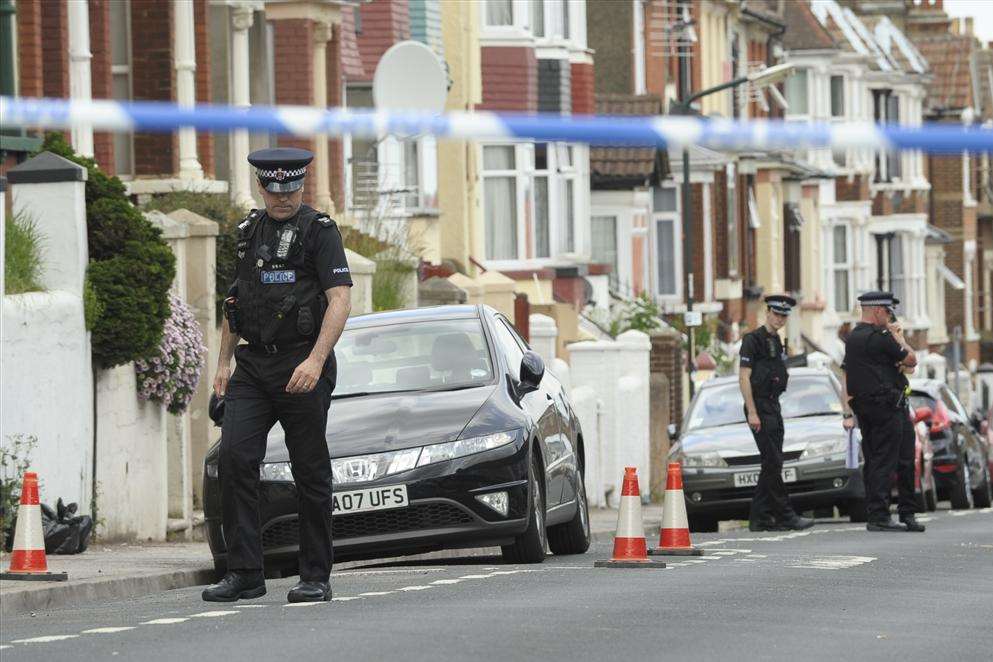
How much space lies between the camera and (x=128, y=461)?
18.1 metres

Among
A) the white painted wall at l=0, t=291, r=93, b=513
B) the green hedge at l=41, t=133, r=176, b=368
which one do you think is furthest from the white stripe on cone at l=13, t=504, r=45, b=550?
the green hedge at l=41, t=133, r=176, b=368

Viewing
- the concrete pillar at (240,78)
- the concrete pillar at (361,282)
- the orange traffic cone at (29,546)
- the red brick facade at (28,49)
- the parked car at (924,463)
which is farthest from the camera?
the concrete pillar at (240,78)

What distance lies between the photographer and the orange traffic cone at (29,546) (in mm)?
12875

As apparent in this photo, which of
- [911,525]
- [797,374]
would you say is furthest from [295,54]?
[911,525]

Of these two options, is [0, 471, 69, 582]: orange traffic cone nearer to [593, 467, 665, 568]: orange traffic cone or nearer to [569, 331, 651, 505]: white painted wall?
[593, 467, 665, 568]: orange traffic cone

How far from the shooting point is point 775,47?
66812 millimetres

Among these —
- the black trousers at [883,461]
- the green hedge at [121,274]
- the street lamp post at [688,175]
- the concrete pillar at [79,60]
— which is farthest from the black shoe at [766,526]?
the street lamp post at [688,175]

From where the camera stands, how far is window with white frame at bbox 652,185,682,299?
176 ft

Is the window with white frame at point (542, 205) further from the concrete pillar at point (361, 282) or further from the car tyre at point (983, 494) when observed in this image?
the concrete pillar at point (361, 282)

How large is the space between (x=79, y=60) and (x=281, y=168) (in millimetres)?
12798

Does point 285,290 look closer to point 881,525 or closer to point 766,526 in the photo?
point 881,525

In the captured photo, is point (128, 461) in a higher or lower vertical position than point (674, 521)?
higher

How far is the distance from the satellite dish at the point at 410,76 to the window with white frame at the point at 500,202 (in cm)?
1199

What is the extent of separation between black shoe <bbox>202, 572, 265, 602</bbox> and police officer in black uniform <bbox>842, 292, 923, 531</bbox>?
329 inches
